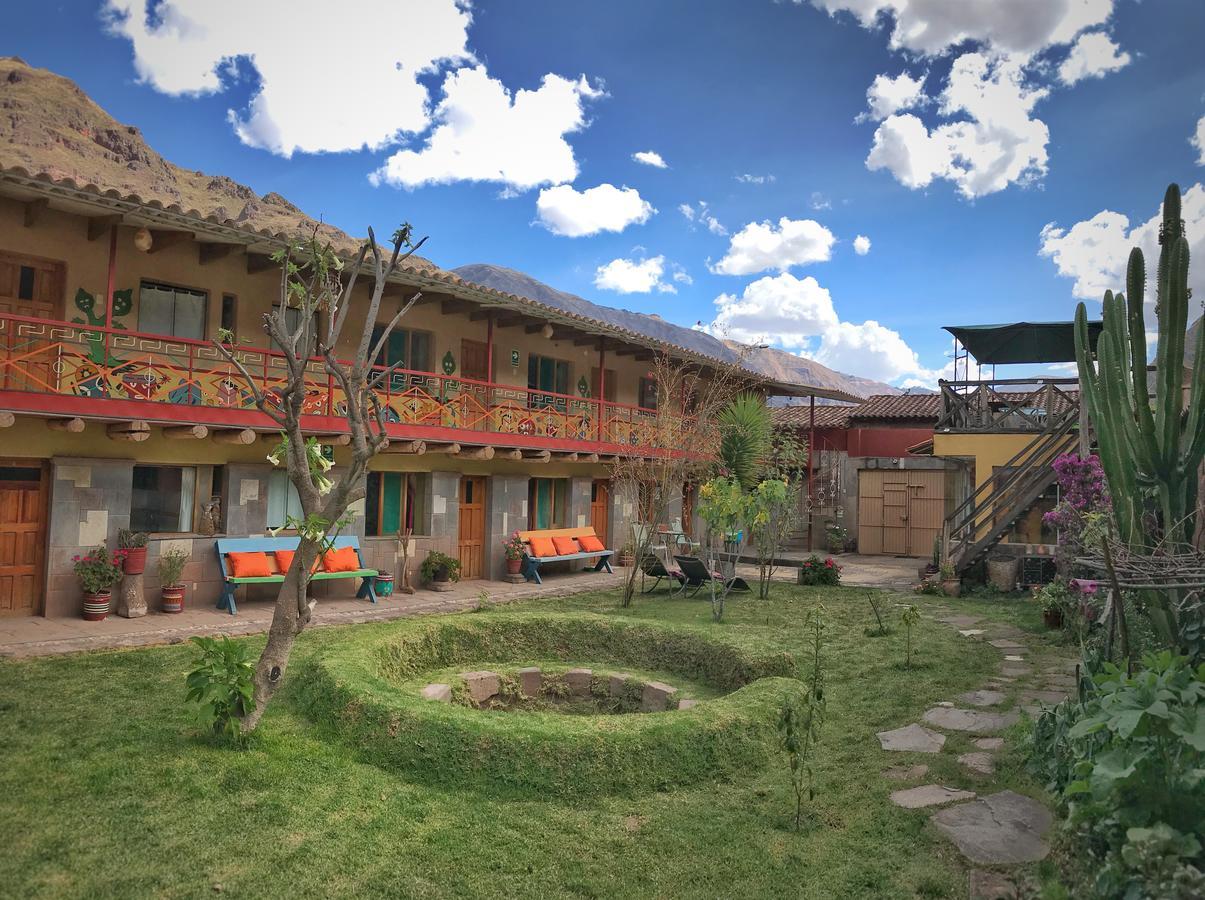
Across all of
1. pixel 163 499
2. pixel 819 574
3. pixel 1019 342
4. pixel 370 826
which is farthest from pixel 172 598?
pixel 1019 342

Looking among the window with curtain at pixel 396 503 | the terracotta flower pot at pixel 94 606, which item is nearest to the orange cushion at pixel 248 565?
the terracotta flower pot at pixel 94 606

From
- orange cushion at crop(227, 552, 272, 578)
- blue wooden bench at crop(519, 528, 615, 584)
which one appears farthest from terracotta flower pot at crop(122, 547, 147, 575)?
blue wooden bench at crop(519, 528, 615, 584)

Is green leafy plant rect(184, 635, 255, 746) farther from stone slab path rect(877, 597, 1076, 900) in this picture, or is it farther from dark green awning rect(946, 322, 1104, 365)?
dark green awning rect(946, 322, 1104, 365)

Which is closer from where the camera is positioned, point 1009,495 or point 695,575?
point 695,575

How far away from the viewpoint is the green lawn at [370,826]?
3752mm

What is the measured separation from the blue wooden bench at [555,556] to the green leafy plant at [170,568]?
6.24 meters

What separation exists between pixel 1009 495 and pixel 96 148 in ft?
182

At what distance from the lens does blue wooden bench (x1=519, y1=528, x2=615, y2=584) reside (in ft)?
49.5

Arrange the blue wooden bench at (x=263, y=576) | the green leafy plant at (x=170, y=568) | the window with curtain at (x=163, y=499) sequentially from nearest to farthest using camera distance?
the green leafy plant at (x=170, y=568) < the blue wooden bench at (x=263, y=576) < the window with curtain at (x=163, y=499)

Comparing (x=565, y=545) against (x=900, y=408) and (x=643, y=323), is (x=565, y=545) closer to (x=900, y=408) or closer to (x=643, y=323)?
(x=900, y=408)

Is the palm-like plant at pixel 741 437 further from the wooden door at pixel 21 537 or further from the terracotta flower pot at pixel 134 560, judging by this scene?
the wooden door at pixel 21 537

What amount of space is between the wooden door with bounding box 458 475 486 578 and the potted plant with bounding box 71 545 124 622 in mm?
6208

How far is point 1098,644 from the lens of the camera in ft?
18.8

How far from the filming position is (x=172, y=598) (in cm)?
1031
